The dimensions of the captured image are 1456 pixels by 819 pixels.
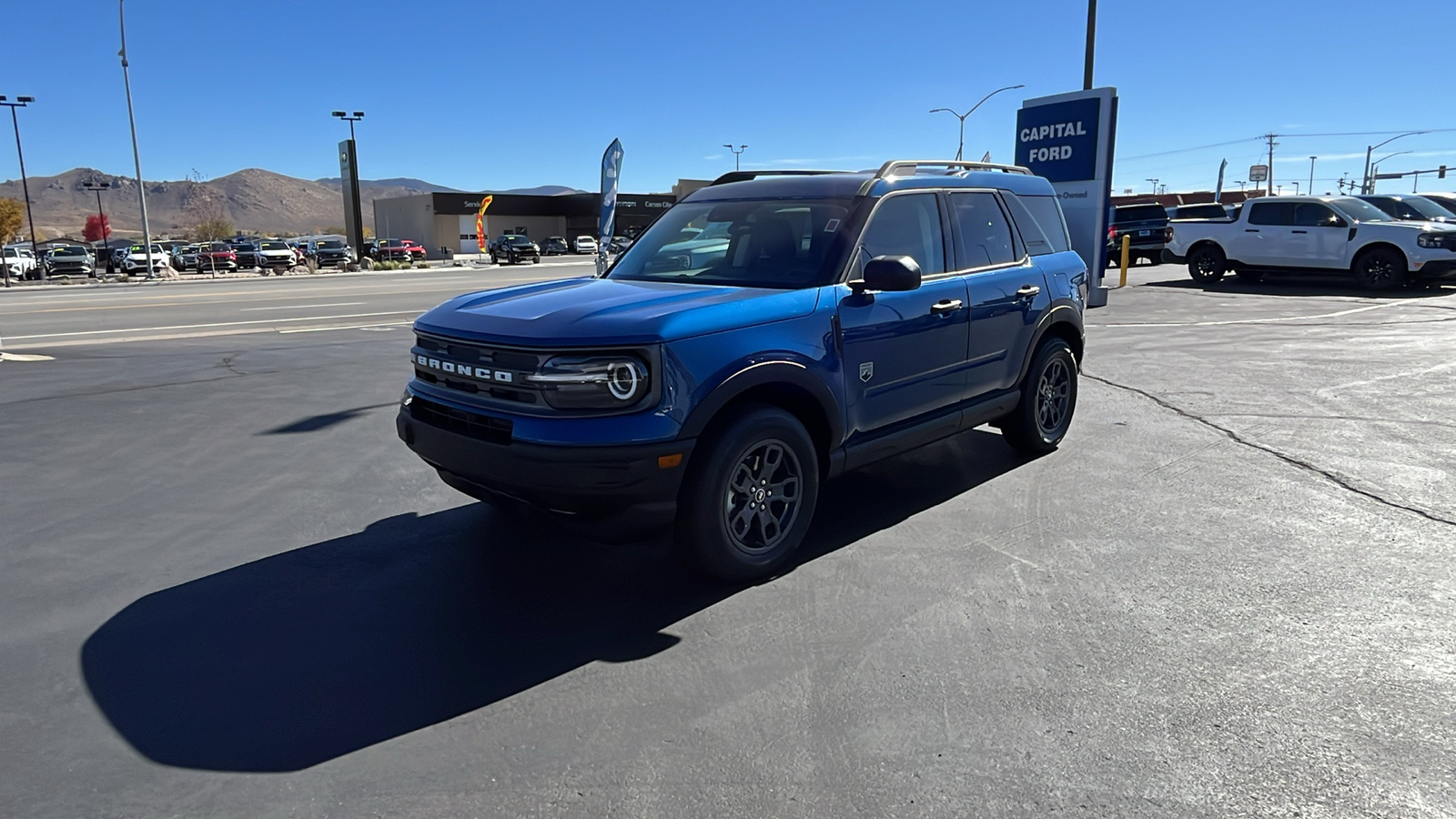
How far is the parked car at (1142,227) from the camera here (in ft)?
89.6

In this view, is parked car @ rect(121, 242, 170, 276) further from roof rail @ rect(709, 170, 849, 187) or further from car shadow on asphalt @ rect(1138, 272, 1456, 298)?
roof rail @ rect(709, 170, 849, 187)

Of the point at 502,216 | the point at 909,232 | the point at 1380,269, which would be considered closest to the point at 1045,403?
the point at 909,232

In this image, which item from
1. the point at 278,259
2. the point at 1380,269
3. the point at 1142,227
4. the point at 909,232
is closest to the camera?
the point at 909,232

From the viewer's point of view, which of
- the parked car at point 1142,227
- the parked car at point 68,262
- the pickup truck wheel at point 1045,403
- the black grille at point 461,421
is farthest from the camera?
the parked car at point 68,262

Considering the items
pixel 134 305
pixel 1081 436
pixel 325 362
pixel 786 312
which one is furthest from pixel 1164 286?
pixel 134 305

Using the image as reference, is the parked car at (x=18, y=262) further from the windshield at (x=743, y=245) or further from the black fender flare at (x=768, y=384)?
the black fender flare at (x=768, y=384)

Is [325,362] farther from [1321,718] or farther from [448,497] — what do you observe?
[1321,718]

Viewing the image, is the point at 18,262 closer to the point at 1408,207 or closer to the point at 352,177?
the point at 352,177

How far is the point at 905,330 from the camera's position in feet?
16.1

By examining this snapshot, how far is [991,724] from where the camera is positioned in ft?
10.3

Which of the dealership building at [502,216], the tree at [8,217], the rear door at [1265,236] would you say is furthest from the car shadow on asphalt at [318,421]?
the tree at [8,217]

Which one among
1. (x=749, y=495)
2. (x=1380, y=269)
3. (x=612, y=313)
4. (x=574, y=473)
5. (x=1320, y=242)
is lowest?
(x=749, y=495)

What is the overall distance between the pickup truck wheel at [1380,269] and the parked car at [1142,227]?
9.69 m

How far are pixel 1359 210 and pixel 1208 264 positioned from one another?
2888mm
